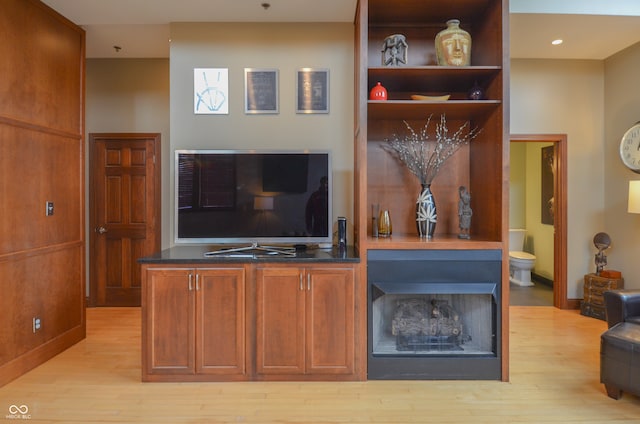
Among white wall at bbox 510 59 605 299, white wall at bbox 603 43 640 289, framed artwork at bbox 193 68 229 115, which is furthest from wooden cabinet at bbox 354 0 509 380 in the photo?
white wall at bbox 603 43 640 289

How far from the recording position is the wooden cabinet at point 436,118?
254cm

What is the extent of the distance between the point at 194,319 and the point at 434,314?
170 cm

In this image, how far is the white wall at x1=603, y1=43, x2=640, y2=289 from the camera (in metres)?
3.81

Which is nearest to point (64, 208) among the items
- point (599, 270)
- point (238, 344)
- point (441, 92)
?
point (238, 344)

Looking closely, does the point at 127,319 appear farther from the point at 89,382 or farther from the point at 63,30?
the point at 63,30

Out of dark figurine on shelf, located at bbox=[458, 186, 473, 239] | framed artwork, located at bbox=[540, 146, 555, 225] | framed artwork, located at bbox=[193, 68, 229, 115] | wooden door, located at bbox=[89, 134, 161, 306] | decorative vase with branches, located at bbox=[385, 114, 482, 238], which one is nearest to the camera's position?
dark figurine on shelf, located at bbox=[458, 186, 473, 239]

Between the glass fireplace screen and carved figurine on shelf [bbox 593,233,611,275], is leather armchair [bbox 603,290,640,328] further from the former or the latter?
carved figurine on shelf [bbox 593,233,611,275]

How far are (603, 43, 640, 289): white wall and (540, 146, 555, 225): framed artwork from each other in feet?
3.89

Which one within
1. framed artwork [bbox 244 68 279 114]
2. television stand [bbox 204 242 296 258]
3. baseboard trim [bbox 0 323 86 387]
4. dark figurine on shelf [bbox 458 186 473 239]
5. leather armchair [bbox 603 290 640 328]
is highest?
framed artwork [bbox 244 68 279 114]

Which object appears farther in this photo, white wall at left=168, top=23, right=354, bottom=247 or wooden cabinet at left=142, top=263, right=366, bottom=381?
white wall at left=168, top=23, right=354, bottom=247

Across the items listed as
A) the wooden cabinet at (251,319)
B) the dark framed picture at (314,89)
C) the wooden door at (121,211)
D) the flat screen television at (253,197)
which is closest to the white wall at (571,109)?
the dark framed picture at (314,89)

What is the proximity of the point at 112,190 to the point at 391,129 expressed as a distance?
11.1 feet

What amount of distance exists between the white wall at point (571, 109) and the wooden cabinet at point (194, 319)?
3.65 m
